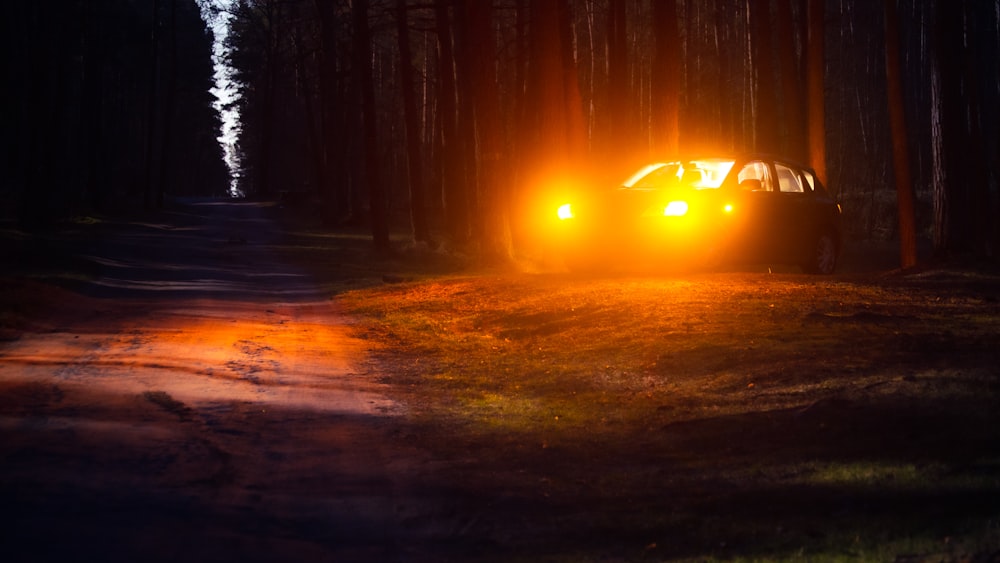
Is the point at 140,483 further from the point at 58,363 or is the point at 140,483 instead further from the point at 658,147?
the point at 658,147

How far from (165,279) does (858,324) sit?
1616cm

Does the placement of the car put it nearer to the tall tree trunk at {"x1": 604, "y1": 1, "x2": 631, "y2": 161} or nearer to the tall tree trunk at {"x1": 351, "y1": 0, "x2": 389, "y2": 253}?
the tall tree trunk at {"x1": 604, "y1": 1, "x2": 631, "y2": 161}

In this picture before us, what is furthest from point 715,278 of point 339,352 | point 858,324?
point 339,352

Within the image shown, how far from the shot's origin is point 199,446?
7.75 metres

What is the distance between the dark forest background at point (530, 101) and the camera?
23.4m

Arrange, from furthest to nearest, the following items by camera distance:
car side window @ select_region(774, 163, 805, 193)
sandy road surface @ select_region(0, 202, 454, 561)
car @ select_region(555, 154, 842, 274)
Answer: car side window @ select_region(774, 163, 805, 193) < car @ select_region(555, 154, 842, 274) < sandy road surface @ select_region(0, 202, 454, 561)

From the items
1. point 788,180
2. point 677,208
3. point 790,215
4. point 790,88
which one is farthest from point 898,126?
point 677,208

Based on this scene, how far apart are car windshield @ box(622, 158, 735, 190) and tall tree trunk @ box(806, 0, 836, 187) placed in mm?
7442

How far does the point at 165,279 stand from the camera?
23641 mm

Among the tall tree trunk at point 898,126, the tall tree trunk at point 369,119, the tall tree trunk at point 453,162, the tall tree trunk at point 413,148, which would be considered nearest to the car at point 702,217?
the tall tree trunk at point 898,126

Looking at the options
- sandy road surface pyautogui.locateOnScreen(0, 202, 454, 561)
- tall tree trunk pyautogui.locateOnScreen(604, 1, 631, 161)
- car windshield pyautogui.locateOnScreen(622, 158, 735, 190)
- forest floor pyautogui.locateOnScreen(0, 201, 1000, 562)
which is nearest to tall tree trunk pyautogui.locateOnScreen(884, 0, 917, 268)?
car windshield pyautogui.locateOnScreen(622, 158, 735, 190)

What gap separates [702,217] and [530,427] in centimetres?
888

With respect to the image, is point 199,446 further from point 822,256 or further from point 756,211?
point 822,256

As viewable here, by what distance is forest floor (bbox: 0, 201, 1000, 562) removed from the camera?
5730 millimetres
